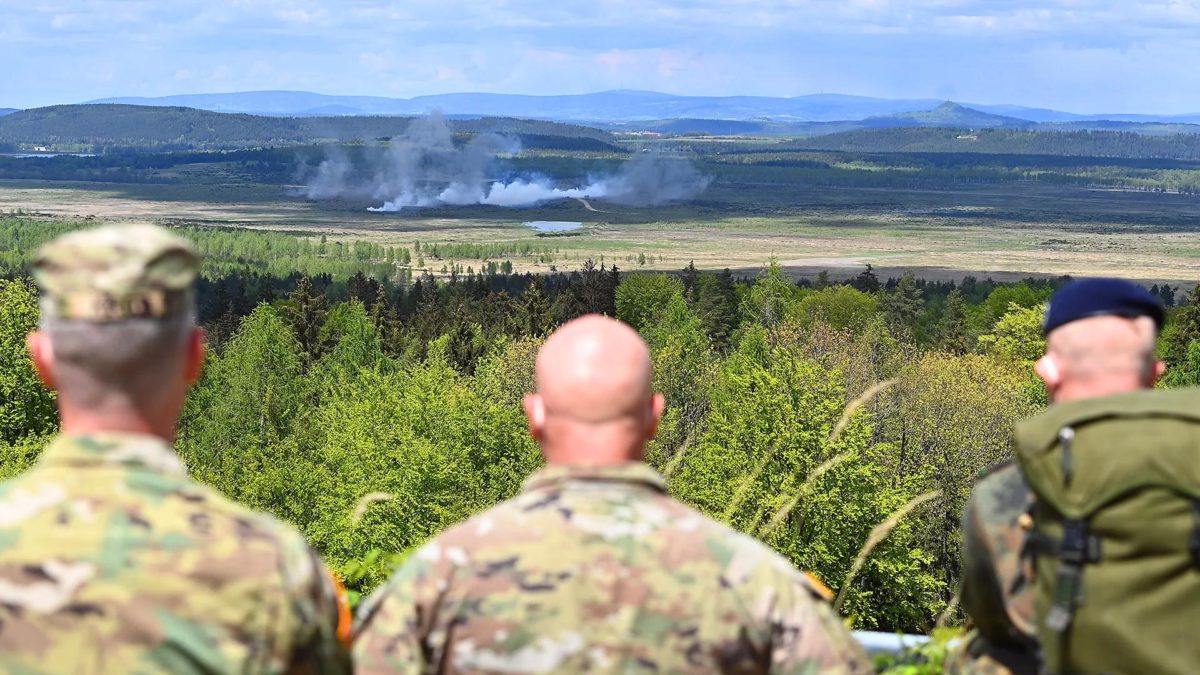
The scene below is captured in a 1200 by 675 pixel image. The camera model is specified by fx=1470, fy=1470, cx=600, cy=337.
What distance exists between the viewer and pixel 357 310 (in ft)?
285

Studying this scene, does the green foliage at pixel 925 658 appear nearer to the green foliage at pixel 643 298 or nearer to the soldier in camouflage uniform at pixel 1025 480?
the soldier in camouflage uniform at pixel 1025 480

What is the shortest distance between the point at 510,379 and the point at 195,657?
179 feet

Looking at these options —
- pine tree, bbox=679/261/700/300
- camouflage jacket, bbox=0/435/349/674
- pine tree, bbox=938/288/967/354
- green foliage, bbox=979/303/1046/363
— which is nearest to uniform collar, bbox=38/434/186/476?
camouflage jacket, bbox=0/435/349/674

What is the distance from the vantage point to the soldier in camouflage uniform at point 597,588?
13.4 ft

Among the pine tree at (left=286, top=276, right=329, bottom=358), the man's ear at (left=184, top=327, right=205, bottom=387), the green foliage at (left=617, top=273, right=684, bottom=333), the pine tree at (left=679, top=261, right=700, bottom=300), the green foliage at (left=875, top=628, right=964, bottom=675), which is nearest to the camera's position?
the man's ear at (left=184, top=327, right=205, bottom=387)

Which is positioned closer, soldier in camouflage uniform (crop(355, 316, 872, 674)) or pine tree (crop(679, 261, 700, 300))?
soldier in camouflage uniform (crop(355, 316, 872, 674))

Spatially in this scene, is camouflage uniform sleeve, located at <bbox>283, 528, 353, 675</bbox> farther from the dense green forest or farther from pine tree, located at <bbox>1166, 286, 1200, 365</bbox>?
pine tree, located at <bbox>1166, 286, 1200, 365</bbox>

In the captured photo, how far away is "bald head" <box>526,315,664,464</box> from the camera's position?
4.23 meters

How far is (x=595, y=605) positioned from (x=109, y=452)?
136 cm

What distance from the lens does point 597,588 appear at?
4.09m

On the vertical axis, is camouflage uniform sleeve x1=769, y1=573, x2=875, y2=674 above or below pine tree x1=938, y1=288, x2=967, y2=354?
above

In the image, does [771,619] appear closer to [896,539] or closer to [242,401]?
[896,539]

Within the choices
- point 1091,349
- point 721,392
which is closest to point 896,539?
point 721,392

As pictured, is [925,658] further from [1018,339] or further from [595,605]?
[1018,339]
